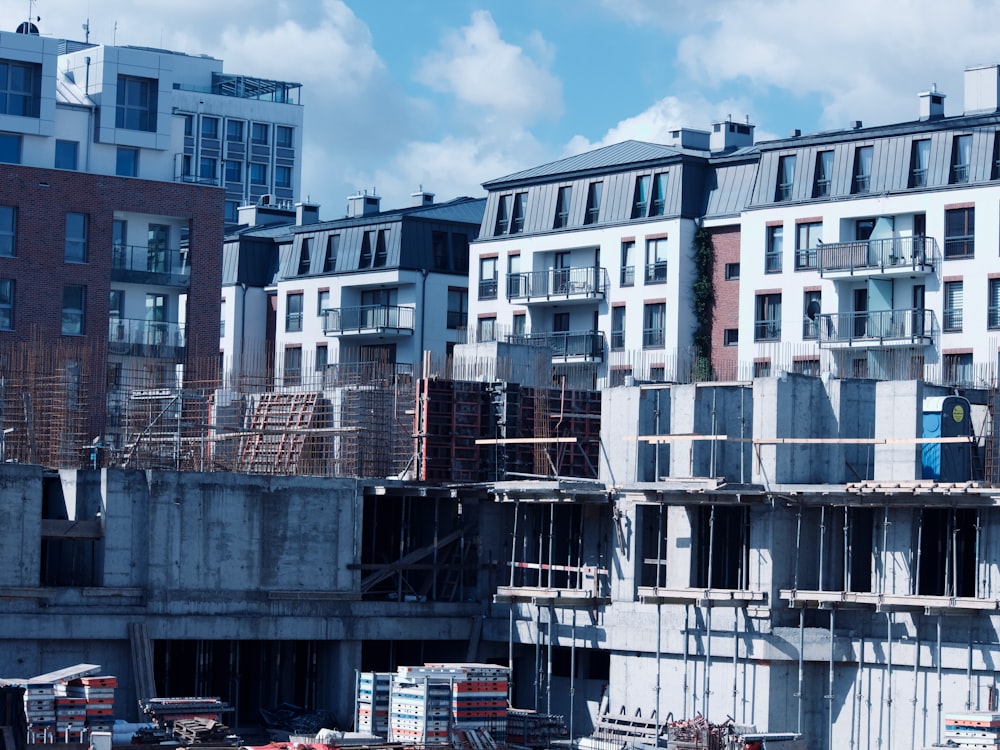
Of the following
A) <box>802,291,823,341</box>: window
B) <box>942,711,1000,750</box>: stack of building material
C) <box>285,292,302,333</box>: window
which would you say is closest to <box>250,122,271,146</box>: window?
<box>285,292,302,333</box>: window

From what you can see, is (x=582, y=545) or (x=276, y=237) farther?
(x=276, y=237)

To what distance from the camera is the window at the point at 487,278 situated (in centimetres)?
6925

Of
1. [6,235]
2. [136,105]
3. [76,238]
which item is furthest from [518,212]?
[6,235]

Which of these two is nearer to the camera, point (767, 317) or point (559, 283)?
point (767, 317)

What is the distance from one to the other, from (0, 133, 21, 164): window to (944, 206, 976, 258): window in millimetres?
28614

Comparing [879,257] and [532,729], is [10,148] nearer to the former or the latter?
[879,257]

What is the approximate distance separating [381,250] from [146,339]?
54.5ft

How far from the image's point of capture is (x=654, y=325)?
63.8 meters

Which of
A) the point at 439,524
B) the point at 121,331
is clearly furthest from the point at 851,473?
the point at 121,331

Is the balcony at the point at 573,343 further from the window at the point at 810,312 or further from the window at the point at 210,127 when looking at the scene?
the window at the point at 210,127

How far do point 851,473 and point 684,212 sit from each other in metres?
25.9

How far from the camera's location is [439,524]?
4372cm

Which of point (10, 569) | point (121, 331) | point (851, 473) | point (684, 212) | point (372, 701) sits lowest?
point (372, 701)

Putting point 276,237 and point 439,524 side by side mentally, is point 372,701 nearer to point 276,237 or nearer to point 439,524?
point 439,524
